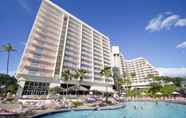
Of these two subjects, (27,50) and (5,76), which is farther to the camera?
(27,50)

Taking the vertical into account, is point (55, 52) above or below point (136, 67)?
below

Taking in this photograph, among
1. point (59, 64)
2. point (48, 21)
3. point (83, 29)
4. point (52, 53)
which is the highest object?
point (83, 29)

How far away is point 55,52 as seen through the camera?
6856 cm

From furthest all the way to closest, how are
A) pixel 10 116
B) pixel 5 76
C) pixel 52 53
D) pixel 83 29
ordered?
1. pixel 83 29
2. pixel 52 53
3. pixel 5 76
4. pixel 10 116

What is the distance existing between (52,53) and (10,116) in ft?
156

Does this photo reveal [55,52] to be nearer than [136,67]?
Yes

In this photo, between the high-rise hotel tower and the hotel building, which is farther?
the hotel building

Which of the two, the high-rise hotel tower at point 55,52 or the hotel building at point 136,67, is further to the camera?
the hotel building at point 136,67

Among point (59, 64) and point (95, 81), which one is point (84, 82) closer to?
point (95, 81)

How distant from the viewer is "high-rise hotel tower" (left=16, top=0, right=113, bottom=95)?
5675cm

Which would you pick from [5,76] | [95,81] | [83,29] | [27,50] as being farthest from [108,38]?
[5,76]

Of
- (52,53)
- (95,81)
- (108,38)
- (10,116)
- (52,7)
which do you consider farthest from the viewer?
(108,38)

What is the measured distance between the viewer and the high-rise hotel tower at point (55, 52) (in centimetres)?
5675

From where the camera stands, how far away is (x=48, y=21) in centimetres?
7081
